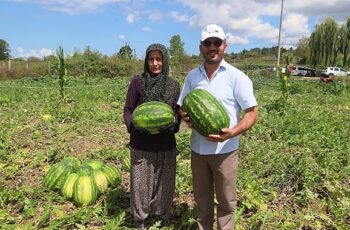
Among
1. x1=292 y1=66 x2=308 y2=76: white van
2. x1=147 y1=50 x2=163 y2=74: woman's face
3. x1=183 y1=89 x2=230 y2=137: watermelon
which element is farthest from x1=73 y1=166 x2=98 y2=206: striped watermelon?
x1=292 y1=66 x2=308 y2=76: white van

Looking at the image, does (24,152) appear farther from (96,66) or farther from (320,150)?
(96,66)

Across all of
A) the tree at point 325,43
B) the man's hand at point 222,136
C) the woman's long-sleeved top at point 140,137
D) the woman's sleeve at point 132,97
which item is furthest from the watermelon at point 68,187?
the tree at point 325,43

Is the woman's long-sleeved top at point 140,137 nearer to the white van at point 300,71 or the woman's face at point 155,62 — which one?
the woman's face at point 155,62

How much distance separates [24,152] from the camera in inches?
247

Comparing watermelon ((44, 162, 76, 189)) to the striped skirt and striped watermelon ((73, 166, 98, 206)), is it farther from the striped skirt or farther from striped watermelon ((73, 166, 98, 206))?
the striped skirt

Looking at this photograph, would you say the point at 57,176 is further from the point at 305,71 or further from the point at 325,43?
the point at 325,43

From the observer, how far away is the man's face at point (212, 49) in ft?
10.7

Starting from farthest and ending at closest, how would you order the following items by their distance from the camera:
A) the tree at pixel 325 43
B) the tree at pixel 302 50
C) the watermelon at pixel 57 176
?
the tree at pixel 302 50, the tree at pixel 325 43, the watermelon at pixel 57 176

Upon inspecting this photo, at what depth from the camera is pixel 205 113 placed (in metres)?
3.20

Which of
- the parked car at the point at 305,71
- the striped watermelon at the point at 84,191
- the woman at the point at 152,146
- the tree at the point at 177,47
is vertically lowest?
the striped watermelon at the point at 84,191

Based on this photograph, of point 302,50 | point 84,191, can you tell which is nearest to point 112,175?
point 84,191

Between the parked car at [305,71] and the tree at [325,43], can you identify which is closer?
the parked car at [305,71]

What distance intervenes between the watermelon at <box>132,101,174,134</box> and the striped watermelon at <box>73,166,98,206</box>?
47.7 inches

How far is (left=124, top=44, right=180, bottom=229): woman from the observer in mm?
3838
